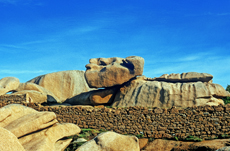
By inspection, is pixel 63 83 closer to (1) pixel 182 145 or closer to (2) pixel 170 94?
(2) pixel 170 94

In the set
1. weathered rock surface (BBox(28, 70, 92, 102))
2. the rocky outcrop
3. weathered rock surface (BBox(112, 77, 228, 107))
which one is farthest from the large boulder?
weathered rock surface (BBox(28, 70, 92, 102))

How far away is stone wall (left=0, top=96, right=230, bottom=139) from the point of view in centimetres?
1571

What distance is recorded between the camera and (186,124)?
15977 mm

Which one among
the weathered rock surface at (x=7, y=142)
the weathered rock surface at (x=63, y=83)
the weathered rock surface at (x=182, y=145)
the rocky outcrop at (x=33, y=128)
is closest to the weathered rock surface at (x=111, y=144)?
the rocky outcrop at (x=33, y=128)

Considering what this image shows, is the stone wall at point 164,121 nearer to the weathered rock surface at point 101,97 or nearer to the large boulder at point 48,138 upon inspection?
the large boulder at point 48,138

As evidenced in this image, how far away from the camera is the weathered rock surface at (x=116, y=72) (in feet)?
77.2

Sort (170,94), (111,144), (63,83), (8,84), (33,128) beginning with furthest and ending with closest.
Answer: (63,83) → (8,84) → (170,94) → (33,128) → (111,144)

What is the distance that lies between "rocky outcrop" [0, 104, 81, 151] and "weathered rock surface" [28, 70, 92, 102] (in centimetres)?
2017

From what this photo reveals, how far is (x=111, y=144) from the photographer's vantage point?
10.4 meters

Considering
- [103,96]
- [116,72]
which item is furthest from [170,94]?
[103,96]

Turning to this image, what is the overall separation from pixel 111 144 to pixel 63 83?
23.9 metres

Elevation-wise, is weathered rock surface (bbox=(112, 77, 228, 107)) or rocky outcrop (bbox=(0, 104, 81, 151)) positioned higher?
weathered rock surface (bbox=(112, 77, 228, 107))

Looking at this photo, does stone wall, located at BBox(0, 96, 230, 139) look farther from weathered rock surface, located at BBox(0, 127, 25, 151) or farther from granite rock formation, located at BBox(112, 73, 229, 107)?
weathered rock surface, located at BBox(0, 127, 25, 151)

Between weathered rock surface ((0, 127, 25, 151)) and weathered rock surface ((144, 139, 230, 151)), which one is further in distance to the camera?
weathered rock surface ((144, 139, 230, 151))
